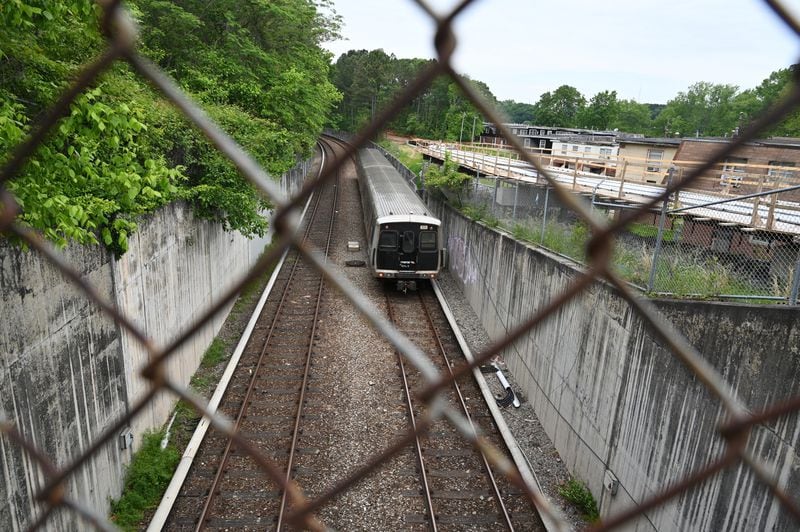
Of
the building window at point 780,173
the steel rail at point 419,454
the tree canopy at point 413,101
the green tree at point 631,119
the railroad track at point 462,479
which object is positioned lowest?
the railroad track at point 462,479

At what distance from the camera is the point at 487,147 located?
2345 centimetres

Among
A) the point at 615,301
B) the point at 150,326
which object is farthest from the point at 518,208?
the point at 150,326

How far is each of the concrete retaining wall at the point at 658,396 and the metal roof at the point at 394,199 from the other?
6.03m

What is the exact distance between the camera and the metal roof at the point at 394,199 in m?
15.6

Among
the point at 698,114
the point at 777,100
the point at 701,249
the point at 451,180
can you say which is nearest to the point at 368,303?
the point at 777,100

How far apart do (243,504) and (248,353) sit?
15.8 feet

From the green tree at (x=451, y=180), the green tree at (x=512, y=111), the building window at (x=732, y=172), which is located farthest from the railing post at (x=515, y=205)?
the green tree at (x=512, y=111)

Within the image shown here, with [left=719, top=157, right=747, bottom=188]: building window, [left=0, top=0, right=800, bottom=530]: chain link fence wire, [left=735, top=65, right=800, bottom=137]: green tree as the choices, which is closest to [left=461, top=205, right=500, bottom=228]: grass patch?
[left=719, top=157, right=747, bottom=188]: building window

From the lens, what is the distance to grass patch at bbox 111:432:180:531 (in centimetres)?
655

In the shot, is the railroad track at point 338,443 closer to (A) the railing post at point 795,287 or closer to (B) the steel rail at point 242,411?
(B) the steel rail at point 242,411

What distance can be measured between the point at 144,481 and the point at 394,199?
41.2ft

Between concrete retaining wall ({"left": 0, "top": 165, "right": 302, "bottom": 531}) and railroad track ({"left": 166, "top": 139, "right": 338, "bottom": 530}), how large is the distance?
1015mm

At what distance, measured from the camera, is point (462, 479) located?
761 cm

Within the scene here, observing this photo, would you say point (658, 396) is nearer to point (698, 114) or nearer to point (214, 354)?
point (214, 354)
